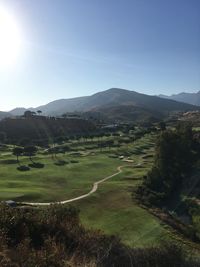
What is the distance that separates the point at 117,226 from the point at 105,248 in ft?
98.7

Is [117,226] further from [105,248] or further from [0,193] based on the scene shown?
[105,248]

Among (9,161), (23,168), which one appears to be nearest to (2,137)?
(9,161)

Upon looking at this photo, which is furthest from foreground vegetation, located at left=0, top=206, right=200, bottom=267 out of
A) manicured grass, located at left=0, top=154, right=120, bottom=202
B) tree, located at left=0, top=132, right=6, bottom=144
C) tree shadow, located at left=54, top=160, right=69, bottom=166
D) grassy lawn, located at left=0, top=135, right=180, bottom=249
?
tree, located at left=0, top=132, right=6, bottom=144

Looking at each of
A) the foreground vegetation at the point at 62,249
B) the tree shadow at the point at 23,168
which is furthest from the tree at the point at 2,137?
the foreground vegetation at the point at 62,249

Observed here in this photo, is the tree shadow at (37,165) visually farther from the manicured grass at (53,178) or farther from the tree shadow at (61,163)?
the tree shadow at (61,163)

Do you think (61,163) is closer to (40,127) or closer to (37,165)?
A: (37,165)

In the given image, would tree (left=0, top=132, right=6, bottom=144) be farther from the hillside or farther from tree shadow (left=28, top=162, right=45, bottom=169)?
tree shadow (left=28, top=162, right=45, bottom=169)

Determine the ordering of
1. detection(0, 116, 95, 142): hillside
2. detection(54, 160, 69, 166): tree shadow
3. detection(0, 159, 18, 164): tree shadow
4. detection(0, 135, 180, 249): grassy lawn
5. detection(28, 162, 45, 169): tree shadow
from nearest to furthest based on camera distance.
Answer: detection(0, 135, 180, 249): grassy lawn
detection(28, 162, 45, 169): tree shadow
detection(54, 160, 69, 166): tree shadow
detection(0, 159, 18, 164): tree shadow
detection(0, 116, 95, 142): hillside

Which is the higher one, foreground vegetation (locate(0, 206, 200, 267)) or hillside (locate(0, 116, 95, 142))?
foreground vegetation (locate(0, 206, 200, 267))

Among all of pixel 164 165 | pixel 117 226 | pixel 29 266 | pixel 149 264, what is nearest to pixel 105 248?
pixel 149 264

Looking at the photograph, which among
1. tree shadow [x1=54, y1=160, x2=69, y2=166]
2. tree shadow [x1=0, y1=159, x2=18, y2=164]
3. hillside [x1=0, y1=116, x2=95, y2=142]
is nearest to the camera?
tree shadow [x1=54, y1=160, x2=69, y2=166]

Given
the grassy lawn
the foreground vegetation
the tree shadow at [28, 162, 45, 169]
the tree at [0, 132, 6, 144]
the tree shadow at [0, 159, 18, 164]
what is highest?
the foreground vegetation

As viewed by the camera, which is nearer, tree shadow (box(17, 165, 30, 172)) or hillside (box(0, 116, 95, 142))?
tree shadow (box(17, 165, 30, 172))

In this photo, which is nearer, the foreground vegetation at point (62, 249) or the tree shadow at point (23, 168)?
the foreground vegetation at point (62, 249)
